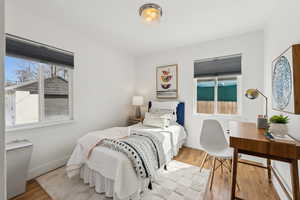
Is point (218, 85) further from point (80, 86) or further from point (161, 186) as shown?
point (80, 86)

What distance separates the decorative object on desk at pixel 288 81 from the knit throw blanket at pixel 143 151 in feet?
5.37

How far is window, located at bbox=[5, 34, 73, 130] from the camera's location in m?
1.90

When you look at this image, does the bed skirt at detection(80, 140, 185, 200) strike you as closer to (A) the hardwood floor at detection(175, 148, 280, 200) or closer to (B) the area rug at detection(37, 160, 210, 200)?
(B) the area rug at detection(37, 160, 210, 200)

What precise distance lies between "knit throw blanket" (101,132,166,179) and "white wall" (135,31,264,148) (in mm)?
1519

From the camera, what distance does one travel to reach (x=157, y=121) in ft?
9.57

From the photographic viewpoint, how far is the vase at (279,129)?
1.31 m

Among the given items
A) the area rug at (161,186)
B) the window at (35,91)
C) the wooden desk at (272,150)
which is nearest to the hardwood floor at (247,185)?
the area rug at (161,186)

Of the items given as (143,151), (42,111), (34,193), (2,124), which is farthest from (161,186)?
(42,111)

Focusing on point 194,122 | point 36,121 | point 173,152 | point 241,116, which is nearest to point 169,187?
point 173,152

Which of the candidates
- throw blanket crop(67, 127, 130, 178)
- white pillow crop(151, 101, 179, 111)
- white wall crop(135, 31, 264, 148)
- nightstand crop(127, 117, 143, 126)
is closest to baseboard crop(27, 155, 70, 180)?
Result: throw blanket crop(67, 127, 130, 178)

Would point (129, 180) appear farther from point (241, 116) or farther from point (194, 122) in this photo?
point (241, 116)

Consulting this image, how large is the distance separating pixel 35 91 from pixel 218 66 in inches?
141

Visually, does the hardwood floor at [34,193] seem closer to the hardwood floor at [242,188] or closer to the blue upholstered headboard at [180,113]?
the hardwood floor at [242,188]

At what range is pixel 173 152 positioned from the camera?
263 centimetres
